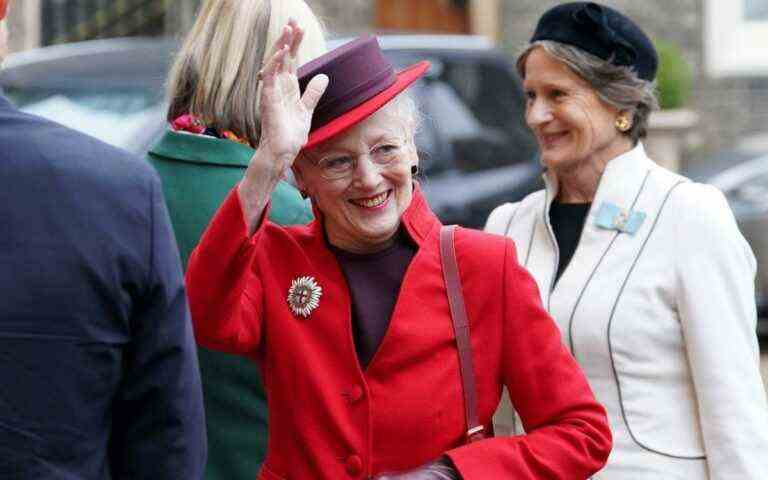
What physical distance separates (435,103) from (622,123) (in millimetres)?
3695

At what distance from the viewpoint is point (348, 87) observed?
2.76m

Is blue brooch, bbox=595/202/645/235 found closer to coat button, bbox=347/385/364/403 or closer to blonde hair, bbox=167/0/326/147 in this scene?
blonde hair, bbox=167/0/326/147

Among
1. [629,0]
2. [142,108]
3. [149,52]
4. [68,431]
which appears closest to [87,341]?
[68,431]

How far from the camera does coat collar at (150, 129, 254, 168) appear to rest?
3.15m

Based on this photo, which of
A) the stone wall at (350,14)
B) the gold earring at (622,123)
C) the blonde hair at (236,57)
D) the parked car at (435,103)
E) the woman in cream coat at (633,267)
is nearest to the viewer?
the blonde hair at (236,57)

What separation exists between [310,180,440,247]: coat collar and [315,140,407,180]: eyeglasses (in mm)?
97

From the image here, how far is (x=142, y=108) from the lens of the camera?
6094mm

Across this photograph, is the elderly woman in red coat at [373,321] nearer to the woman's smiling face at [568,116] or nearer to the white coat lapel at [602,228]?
the white coat lapel at [602,228]

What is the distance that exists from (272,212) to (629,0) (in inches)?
→ 525

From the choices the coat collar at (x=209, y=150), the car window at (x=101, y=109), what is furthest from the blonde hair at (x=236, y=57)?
the car window at (x=101, y=109)

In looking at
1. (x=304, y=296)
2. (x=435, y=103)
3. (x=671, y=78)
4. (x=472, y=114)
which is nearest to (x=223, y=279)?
(x=304, y=296)

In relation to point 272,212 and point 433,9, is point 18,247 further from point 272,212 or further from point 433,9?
point 433,9

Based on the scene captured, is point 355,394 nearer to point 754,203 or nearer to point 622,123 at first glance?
point 622,123

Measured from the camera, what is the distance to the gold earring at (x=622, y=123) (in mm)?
3676
